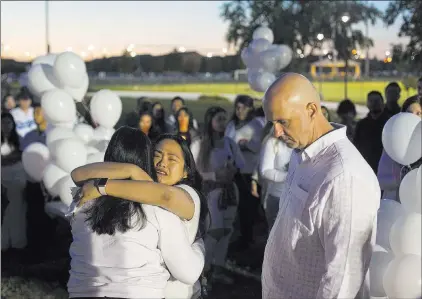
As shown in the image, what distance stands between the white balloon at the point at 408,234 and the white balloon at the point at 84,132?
4080 millimetres

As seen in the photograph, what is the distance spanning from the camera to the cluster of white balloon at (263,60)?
8.31 metres

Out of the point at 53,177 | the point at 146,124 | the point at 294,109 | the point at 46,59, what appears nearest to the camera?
the point at 294,109

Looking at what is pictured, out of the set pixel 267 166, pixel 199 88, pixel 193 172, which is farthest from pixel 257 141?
pixel 199 88

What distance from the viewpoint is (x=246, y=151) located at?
7082mm

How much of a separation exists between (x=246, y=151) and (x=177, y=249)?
4385mm

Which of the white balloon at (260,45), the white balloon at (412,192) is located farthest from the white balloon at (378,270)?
the white balloon at (260,45)

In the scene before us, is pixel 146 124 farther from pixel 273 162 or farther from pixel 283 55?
pixel 283 55

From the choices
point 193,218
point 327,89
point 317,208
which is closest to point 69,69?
point 193,218

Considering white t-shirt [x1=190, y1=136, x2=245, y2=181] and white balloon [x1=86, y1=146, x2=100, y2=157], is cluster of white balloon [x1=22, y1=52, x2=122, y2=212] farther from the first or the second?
white t-shirt [x1=190, y1=136, x2=245, y2=181]

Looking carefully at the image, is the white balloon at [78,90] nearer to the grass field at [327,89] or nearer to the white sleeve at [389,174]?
the white sleeve at [389,174]

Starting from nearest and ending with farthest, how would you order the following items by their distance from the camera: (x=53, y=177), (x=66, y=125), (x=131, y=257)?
(x=131, y=257)
(x=53, y=177)
(x=66, y=125)

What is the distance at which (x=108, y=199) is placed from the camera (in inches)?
107

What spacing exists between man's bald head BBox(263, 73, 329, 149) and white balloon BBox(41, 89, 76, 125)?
3.93 meters

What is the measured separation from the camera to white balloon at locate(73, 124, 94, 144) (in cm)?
620
